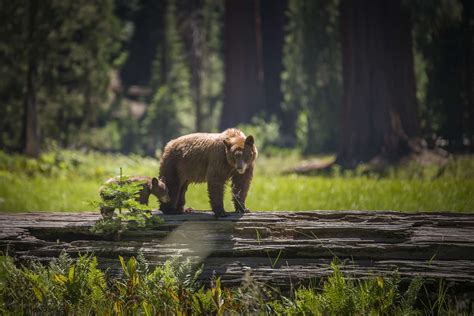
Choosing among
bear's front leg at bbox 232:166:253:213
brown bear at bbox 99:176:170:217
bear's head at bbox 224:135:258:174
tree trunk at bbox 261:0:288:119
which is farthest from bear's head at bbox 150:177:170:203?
tree trunk at bbox 261:0:288:119

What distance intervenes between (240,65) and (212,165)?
16737 millimetres

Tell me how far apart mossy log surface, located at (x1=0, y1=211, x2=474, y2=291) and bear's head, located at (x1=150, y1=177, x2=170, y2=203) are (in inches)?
18.0

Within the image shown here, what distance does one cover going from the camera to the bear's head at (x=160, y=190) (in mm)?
6484

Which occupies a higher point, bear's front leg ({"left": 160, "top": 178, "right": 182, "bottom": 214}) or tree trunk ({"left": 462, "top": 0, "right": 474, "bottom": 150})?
tree trunk ({"left": 462, "top": 0, "right": 474, "bottom": 150})

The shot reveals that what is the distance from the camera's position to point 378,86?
14695 mm

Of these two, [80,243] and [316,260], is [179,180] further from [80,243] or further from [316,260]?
[316,260]

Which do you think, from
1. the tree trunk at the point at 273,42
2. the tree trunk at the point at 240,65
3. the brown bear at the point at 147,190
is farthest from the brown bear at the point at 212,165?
the tree trunk at the point at 273,42

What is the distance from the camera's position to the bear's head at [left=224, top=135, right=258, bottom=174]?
596 cm

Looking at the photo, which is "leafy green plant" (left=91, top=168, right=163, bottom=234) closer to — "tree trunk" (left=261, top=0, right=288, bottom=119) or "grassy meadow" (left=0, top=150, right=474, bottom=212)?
"grassy meadow" (left=0, top=150, right=474, bottom=212)

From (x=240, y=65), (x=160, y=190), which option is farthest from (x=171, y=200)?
(x=240, y=65)

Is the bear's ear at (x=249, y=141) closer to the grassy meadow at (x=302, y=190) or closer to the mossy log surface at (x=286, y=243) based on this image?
the mossy log surface at (x=286, y=243)

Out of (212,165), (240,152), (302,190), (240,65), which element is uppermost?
(240,65)

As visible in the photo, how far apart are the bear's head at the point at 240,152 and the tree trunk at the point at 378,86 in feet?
28.3

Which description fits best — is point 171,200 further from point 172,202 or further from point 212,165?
point 212,165
